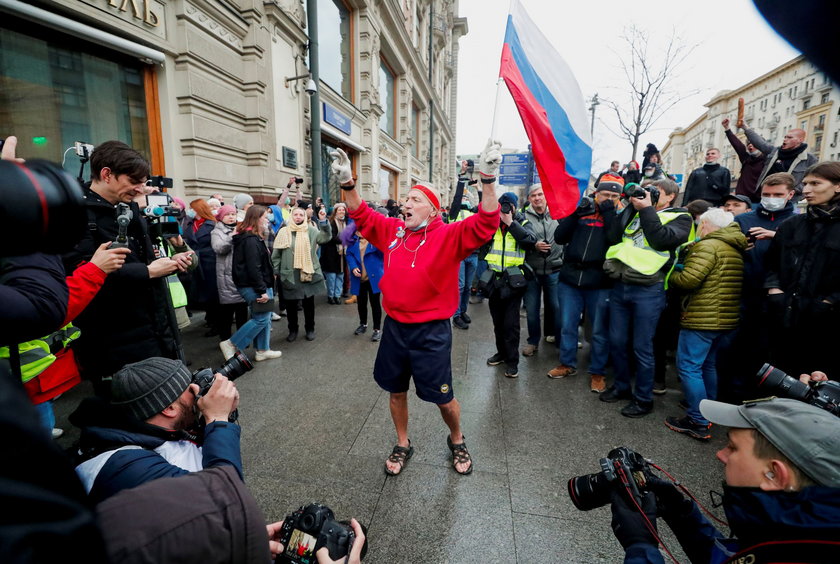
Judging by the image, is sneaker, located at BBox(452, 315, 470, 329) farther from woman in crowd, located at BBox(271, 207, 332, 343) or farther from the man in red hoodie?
the man in red hoodie

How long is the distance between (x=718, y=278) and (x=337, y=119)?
1103 cm

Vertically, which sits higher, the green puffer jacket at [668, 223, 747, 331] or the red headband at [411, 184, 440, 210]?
the red headband at [411, 184, 440, 210]

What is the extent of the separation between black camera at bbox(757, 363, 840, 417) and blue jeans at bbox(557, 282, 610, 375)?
216cm

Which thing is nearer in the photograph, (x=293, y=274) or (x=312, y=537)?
(x=312, y=537)

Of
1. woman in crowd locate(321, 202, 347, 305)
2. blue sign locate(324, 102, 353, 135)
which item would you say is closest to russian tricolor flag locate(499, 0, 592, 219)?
woman in crowd locate(321, 202, 347, 305)

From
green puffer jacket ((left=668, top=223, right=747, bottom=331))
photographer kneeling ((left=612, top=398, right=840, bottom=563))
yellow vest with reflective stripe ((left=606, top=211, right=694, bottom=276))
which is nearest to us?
photographer kneeling ((left=612, top=398, right=840, bottom=563))

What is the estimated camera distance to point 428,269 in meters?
2.55

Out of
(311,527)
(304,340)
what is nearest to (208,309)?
(304,340)

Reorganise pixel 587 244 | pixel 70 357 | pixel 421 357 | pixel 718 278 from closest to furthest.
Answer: pixel 70 357 < pixel 421 357 < pixel 718 278 < pixel 587 244

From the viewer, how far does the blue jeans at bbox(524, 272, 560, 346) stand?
5.08 m

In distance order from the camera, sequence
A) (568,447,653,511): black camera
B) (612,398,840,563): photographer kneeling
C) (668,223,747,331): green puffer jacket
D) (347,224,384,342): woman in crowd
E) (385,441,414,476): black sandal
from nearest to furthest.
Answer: (612,398,840,563): photographer kneeling, (568,447,653,511): black camera, (385,441,414,476): black sandal, (668,223,747,331): green puffer jacket, (347,224,384,342): woman in crowd

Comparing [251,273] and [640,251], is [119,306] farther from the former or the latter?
[640,251]

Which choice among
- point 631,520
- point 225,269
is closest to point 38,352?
point 225,269

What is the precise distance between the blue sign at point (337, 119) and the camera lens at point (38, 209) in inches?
451
